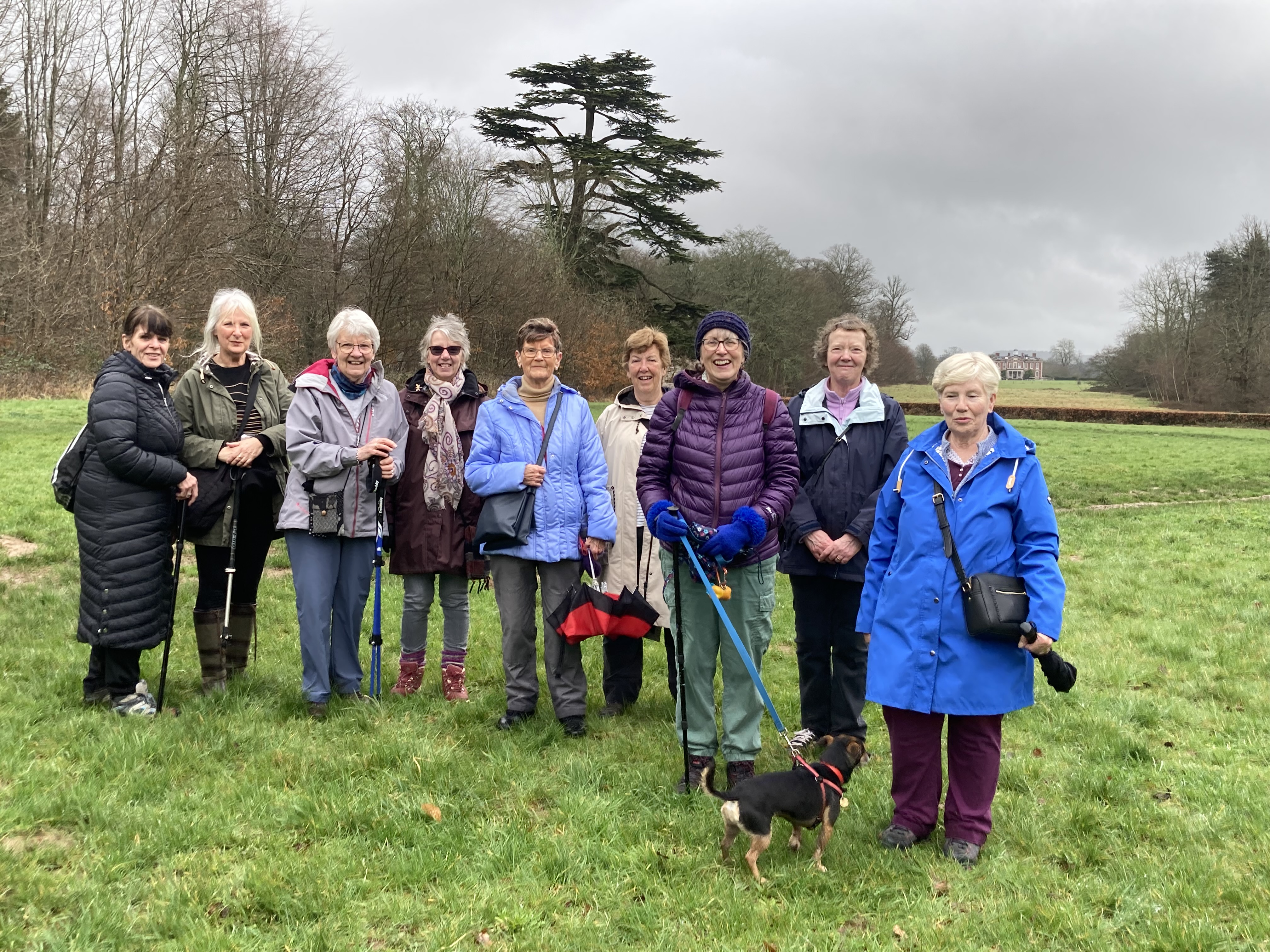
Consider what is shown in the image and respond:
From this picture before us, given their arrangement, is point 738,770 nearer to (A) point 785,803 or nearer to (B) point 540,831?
(A) point 785,803

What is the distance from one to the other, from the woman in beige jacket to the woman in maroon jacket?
891 mm

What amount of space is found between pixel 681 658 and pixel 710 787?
2.62 feet

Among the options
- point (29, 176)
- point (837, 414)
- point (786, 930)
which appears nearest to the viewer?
point (786, 930)

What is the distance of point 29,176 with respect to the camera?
23.7 metres

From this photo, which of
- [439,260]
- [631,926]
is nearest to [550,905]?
[631,926]

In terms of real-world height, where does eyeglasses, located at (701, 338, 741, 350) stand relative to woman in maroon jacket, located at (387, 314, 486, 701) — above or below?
above

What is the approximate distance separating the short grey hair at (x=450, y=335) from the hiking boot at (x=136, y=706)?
8.26 ft

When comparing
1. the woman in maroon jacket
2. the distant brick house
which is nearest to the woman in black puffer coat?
the woman in maroon jacket

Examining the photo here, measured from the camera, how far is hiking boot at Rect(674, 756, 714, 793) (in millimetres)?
4309

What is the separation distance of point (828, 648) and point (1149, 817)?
65.8 inches

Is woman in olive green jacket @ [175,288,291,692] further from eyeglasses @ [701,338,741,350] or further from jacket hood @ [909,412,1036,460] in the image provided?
jacket hood @ [909,412,1036,460]

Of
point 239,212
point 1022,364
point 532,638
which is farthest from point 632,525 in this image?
point 1022,364

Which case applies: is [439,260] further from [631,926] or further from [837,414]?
[631,926]

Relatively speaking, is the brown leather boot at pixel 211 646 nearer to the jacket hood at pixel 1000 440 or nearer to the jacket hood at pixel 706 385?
the jacket hood at pixel 706 385
